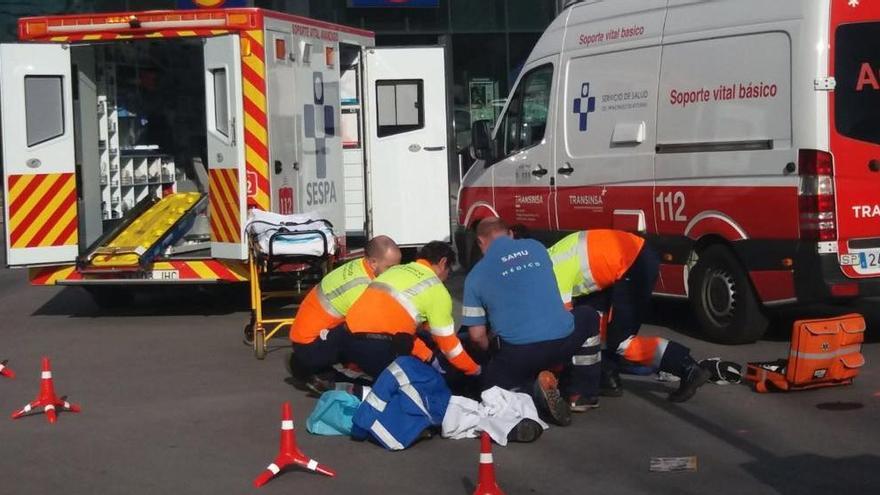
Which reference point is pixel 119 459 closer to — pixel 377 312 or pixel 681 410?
pixel 377 312

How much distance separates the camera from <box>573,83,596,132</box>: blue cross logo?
12203 mm

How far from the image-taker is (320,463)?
745 cm

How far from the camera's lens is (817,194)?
9.80 metres

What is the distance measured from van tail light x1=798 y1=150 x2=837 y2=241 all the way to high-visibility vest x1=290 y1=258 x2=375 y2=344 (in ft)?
10.6

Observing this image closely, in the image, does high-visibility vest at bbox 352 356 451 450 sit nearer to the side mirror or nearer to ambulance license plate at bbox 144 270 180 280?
ambulance license plate at bbox 144 270 180 280

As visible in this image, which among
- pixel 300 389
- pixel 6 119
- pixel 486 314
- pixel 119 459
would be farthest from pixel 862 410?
pixel 6 119

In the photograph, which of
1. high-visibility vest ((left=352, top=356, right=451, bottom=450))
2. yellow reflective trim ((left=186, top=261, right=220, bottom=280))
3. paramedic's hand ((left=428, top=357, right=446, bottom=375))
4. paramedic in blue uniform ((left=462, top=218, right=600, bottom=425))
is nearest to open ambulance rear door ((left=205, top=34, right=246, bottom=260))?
yellow reflective trim ((left=186, top=261, right=220, bottom=280))

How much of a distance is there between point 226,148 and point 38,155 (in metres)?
1.91

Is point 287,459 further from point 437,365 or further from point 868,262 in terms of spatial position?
point 868,262

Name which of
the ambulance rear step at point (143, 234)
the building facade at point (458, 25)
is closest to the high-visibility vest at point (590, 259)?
the ambulance rear step at point (143, 234)

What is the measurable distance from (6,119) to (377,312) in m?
5.79

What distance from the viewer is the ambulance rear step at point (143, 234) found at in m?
12.9

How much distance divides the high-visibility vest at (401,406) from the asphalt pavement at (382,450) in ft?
0.35

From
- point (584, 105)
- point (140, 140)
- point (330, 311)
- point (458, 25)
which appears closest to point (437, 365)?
point (330, 311)
